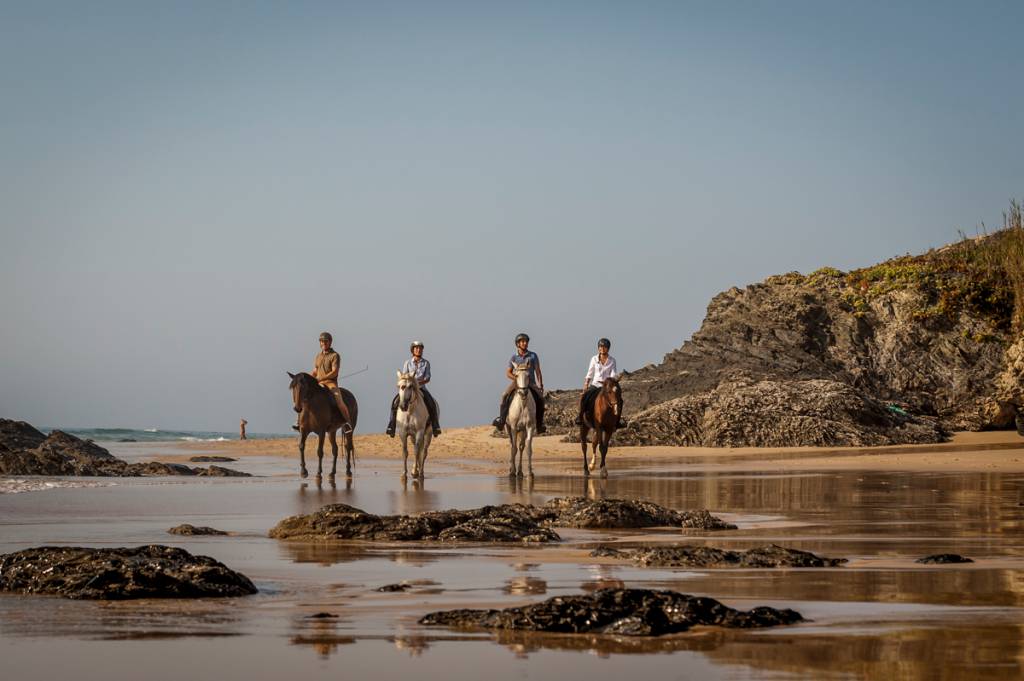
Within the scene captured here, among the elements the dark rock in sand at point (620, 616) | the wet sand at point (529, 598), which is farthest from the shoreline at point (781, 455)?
the dark rock in sand at point (620, 616)

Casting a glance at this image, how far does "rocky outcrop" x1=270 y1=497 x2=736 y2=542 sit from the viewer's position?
10.4m

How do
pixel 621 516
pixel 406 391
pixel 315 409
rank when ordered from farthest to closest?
pixel 315 409
pixel 406 391
pixel 621 516

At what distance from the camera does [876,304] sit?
Result: 3591 centimetres

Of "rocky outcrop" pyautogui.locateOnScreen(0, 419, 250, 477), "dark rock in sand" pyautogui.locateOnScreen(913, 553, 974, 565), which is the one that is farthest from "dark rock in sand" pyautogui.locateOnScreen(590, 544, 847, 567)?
"rocky outcrop" pyautogui.locateOnScreen(0, 419, 250, 477)

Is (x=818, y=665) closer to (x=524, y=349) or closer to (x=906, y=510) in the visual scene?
(x=906, y=510)

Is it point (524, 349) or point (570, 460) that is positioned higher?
Answer: point (524, 349)

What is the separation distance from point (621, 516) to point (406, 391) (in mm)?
8899

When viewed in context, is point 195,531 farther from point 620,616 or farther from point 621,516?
point 620,616

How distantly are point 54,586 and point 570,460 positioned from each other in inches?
882

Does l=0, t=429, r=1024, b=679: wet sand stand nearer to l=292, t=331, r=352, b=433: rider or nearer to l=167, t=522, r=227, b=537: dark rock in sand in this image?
l=167, t=522, r=227, b=537: dark rock in sand

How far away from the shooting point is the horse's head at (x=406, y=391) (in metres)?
20.0

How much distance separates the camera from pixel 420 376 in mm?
20750

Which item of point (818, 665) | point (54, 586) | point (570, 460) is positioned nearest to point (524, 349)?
point (570, 460)

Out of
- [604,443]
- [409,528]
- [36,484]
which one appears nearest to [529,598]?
[409,528]
